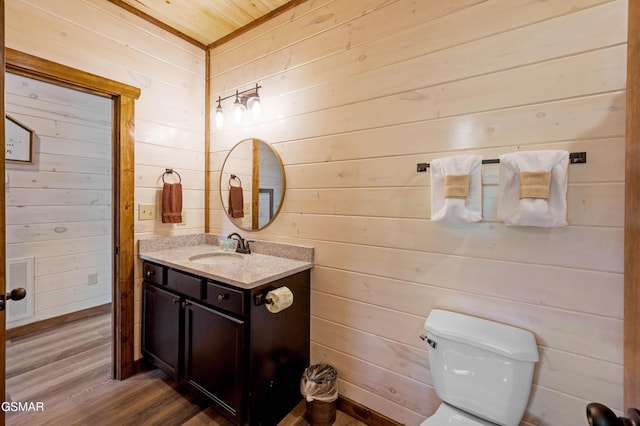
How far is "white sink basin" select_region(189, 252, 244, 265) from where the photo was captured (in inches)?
80.7

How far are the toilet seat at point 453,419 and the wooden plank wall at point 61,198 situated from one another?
103 inches

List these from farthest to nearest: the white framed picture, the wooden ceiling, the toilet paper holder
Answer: the white framed picture → the wooden ceiling → the toilet paper holder

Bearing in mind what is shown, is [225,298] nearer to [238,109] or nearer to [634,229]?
[238,109]

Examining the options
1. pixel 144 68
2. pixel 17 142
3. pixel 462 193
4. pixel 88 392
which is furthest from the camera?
pixel 17 142

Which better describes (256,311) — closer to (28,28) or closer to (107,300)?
(28,28)

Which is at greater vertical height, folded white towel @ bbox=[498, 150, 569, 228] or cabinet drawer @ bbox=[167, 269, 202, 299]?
folded white towel @ bbox=[498, 150, 569, 228]

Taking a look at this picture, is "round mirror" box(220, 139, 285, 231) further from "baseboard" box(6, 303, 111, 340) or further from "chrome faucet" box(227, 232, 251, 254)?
"baseboard" box(6, 303, 111, 340)

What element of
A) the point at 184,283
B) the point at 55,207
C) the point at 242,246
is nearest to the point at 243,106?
the point at 242,246

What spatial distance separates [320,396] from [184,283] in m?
1.04

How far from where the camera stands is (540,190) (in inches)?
43.6

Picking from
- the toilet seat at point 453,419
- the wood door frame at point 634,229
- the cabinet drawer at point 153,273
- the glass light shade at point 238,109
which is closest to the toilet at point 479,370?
the toilet seat at point 453,419

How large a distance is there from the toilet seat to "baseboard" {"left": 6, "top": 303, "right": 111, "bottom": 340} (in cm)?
336

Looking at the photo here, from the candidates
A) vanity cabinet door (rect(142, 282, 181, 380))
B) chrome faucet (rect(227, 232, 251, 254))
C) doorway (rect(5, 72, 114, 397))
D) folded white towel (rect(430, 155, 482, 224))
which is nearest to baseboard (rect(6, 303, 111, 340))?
doorway (rect(5, 72, 114, 397))

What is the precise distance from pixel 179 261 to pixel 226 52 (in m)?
1.71
